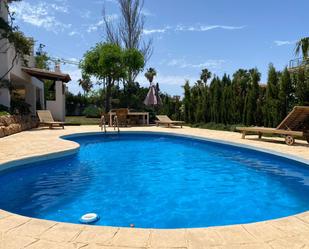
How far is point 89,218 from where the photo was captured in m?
Answer: 4.20

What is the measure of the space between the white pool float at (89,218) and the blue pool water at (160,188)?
0.26 feet

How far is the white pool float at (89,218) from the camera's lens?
4148 millimetres

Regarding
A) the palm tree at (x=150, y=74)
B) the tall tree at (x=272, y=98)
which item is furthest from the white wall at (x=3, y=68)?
the palm tree at (x=150, y=74)

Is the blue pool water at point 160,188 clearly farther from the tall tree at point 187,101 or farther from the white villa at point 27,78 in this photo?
the tall tree at point 187,101

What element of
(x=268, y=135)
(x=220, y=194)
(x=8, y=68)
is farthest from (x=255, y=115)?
(x=8, y=68)

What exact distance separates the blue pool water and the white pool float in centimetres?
8

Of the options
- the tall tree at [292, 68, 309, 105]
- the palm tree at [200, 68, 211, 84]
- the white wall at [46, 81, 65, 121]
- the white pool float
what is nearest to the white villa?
the white wall at [46, 81, 65, 121]

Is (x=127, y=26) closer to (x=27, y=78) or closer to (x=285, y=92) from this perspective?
(x=27, y=78)

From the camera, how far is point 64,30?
2970 centimetres

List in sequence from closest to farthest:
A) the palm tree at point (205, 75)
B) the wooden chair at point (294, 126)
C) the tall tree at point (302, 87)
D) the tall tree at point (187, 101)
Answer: the wooden chair at point (294, 126) → the tall tree at point (302, 87) → the tall tree at point (187, 101) → the palm tree at point (205, 75)

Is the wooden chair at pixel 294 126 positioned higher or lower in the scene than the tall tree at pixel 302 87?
lower

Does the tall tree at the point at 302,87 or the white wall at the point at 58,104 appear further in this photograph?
the white wall at the point at 58,104

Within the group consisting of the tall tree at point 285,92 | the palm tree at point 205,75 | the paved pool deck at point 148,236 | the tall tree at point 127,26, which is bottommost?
the paved pool deck at point 148,236

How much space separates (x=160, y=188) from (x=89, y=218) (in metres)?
2.12
